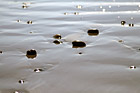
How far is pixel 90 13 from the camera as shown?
494 centimetres

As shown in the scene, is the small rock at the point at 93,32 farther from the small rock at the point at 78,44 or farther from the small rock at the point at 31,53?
the small rock at the point at 31,53

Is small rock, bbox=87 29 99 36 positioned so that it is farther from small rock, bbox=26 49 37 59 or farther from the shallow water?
small rock, bbox=26 49 37 59

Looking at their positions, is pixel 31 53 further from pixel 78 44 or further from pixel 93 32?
pixel 93 32

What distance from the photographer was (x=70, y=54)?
2.66m

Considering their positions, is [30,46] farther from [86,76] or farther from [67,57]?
[86,76]

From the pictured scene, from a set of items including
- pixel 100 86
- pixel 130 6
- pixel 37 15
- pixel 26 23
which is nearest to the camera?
pixel 100 86

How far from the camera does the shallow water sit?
1951 millimetres

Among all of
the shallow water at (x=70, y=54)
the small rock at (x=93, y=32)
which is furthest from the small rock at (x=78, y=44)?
the small rock at (x=93, y=32)

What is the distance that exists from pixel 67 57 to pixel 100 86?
2.55ft

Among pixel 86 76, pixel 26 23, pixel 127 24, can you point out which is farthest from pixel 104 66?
pixel 26 23

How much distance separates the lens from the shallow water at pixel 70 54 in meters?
1.95

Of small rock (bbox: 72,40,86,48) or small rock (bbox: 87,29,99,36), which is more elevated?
small rock (bbox: 87,29,99,36)

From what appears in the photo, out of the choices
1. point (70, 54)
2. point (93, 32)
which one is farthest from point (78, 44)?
point (93, 32)

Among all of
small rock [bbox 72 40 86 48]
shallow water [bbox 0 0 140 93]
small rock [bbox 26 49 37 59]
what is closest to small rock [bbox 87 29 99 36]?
shallow water [bbox 0 0 140 93]
